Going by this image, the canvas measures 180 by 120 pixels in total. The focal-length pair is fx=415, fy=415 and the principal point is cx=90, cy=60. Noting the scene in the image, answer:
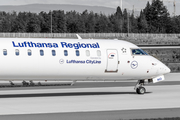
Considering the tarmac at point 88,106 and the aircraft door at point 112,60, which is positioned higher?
the aircraft door at point 112,60

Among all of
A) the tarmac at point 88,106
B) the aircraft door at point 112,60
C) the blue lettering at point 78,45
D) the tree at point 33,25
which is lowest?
the tarmac at point 88,106

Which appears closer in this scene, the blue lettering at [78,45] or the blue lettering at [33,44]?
the blue lettering at [33,44]

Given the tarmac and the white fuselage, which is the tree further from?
the white fuselage

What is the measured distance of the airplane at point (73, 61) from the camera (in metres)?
23.1

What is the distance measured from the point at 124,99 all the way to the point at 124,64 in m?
2.45

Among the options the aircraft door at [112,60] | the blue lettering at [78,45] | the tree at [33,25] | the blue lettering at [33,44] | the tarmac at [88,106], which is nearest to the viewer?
the tarmac at [88,106]

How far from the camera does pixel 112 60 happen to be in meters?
25.4

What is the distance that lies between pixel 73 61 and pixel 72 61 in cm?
7

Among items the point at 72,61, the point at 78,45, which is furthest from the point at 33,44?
the point at 78,45

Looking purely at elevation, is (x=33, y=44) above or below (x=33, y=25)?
below

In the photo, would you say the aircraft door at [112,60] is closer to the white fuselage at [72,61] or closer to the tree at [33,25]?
the white fuselage at [72,61]

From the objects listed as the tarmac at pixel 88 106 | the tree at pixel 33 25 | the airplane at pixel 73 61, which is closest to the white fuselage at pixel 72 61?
the airplane at pixel 73 61

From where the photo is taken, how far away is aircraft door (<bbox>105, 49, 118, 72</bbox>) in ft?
83.2

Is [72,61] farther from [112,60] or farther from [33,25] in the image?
[33,25]
